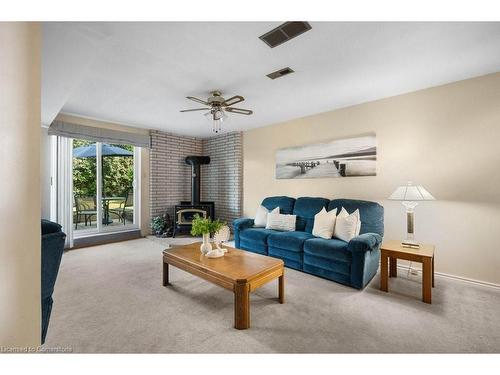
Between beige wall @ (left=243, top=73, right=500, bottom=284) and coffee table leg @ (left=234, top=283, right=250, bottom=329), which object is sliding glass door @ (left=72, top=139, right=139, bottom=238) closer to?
coffee table leg @ (left=234, top=283, right=250, bottom=329)

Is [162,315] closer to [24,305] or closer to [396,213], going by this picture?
[24,305]

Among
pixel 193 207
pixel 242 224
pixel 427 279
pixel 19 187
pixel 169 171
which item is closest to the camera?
pixel 19 187

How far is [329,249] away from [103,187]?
478cm

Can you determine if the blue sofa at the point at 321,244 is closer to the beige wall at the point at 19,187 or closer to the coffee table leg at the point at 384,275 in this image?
the coffee table leg at the point at 384,275

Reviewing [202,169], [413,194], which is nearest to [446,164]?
[413,194]

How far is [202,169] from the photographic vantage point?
19.5ft

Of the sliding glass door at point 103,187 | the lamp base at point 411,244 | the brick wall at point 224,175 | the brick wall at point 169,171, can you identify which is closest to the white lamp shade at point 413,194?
the lamp base at point 411,244

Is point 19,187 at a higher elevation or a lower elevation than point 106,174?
lower

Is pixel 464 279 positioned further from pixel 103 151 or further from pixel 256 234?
pixel 103 151

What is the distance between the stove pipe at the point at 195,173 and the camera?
534 centimetres

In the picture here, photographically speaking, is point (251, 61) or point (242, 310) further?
point (251, 61)

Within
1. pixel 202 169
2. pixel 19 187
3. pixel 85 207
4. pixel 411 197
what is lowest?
pixel 85 207

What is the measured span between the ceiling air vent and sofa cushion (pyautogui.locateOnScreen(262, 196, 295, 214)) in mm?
2492
